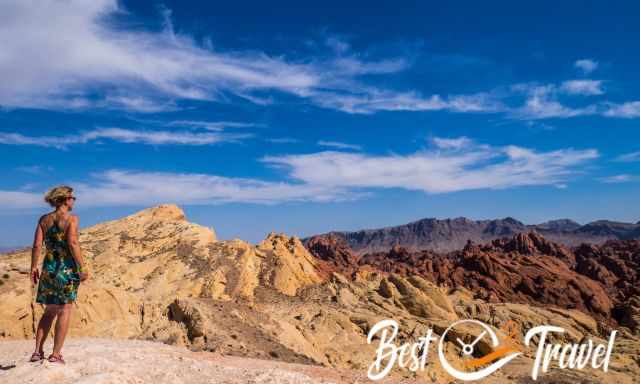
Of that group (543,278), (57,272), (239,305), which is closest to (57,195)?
(57,272)

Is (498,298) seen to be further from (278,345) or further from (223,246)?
(278,345)

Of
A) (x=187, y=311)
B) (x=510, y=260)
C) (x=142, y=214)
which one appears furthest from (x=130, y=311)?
(x=510, y=260)

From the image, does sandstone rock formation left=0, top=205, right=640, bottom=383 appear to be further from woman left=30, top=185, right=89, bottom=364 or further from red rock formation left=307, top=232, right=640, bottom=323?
red rock formation left=307, top=232, right=640, bottom=323

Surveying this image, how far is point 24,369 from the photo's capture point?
641 cm

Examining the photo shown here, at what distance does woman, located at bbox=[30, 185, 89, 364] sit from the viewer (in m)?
6.65

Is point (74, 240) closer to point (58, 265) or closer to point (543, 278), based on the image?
point (58, 265)

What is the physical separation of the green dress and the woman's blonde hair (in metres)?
0.31

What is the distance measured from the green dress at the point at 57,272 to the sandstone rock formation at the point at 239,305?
1.15 meters

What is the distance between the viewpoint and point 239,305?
17.5 metres

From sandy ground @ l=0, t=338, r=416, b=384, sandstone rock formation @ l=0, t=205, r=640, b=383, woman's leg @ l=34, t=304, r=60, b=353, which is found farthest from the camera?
sandstone rock formation @ l=0, t=205, r=640, b=383

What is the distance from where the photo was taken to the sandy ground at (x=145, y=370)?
20.7 feet

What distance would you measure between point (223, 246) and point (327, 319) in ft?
25.0

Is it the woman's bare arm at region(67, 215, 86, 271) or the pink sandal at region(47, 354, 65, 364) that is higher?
the woman's bare arm at region(67, 215, 86, 271)

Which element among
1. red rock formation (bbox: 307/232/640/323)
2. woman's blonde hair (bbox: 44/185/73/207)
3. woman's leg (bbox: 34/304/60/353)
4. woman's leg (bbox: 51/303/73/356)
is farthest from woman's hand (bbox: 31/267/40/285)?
red rock formation (bbox: 307/232/640/323)
